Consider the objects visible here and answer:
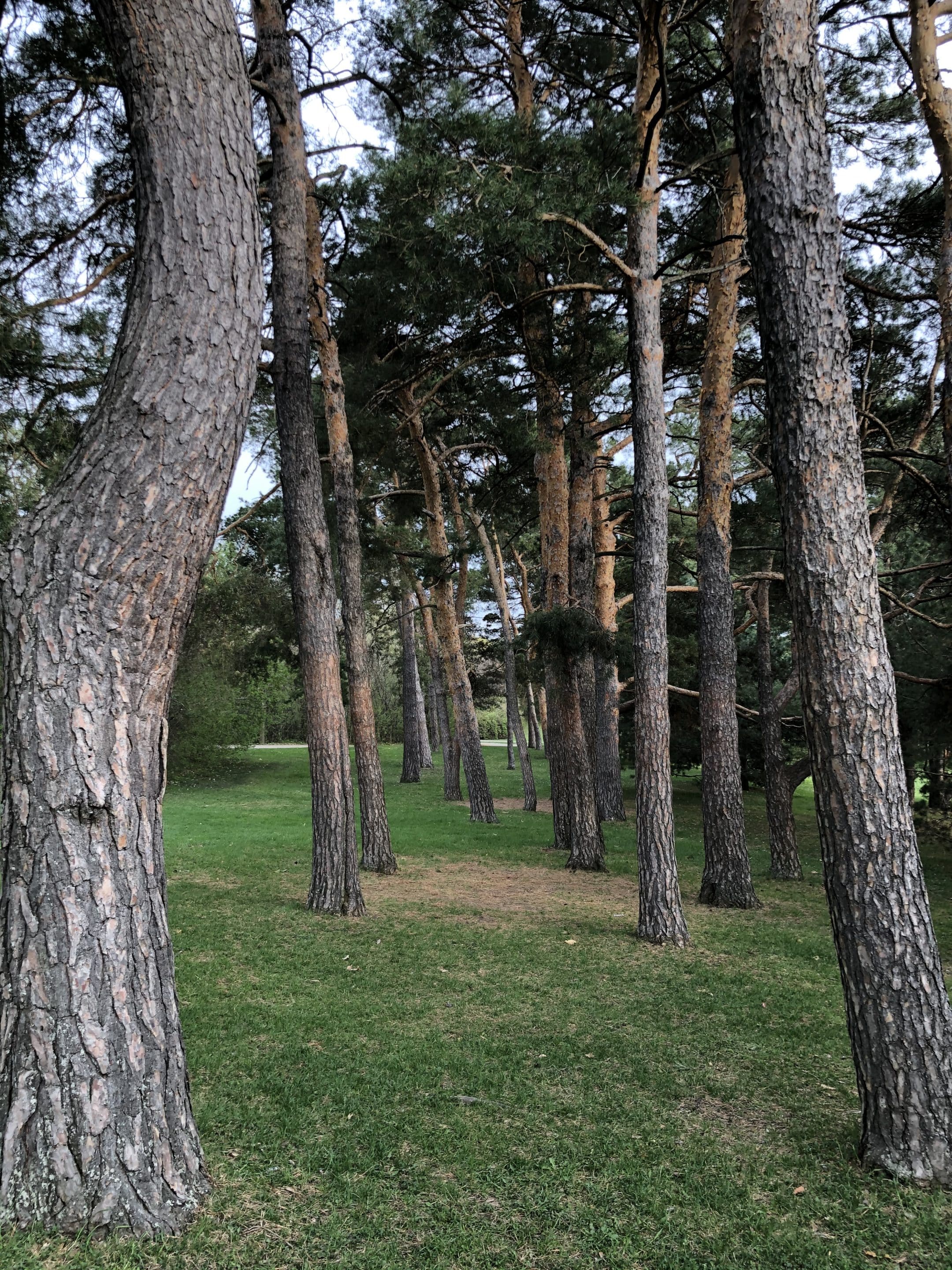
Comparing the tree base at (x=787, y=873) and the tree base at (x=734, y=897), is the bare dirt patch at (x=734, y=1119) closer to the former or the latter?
the tree base at (x=734, y=897)

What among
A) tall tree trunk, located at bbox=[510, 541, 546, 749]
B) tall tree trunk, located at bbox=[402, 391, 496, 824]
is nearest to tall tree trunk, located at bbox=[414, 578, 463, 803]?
tall tree trunk, located at bbox=[510, 541, 546, 749]

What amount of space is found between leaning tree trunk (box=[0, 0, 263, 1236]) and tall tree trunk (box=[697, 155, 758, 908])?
22.1 feet

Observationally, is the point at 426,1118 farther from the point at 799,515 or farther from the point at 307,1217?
the point at 799,515

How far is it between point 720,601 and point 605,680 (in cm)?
665

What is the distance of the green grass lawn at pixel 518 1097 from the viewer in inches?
105

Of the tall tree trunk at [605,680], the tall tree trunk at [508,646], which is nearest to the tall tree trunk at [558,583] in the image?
the tall tree trunk at [605,680]

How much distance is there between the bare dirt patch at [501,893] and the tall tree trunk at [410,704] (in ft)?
43.5

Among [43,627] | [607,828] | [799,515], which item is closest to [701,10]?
[799,515]

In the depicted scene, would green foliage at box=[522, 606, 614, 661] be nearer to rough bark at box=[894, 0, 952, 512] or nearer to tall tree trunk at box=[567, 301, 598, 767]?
tall tree trunk at box=[567, 301, 598, 767]

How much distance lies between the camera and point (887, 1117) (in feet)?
10.2

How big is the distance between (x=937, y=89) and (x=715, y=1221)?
6.94 m

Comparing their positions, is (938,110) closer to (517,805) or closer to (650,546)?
(650,546)

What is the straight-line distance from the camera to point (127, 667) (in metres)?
2.68

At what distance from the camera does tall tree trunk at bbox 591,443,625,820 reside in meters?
A: 14.4
